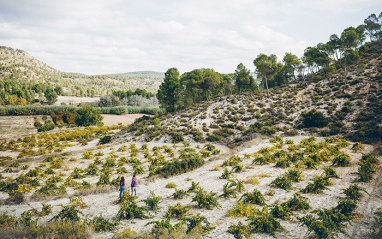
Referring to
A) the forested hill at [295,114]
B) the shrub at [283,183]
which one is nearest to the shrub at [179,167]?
the shrub at [283,183]

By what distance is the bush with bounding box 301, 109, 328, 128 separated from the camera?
33250 mm

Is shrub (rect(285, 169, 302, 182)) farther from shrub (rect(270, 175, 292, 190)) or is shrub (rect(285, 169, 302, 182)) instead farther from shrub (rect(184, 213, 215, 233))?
shrub (rect(184, 213, 215, 233))

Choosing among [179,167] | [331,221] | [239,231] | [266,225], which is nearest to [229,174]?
[179,167]

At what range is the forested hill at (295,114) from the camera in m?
31.9

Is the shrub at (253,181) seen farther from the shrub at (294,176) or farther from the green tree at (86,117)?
the green tree at (86,117)

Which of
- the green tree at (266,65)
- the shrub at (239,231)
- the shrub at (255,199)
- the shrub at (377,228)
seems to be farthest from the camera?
the green tree at (266,65)

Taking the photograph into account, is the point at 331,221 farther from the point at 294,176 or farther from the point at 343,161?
the point at 343,161

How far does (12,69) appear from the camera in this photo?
18050 cm

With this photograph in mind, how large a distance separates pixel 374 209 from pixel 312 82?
164 feet

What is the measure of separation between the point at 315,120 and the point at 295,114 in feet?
18.4

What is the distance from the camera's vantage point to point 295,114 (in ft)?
129

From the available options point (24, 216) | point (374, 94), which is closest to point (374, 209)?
point (24, 216)

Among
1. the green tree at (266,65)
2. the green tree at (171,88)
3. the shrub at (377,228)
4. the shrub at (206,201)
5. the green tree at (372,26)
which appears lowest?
the shrub at (206,201)

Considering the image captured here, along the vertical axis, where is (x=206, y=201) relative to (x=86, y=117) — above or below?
below
